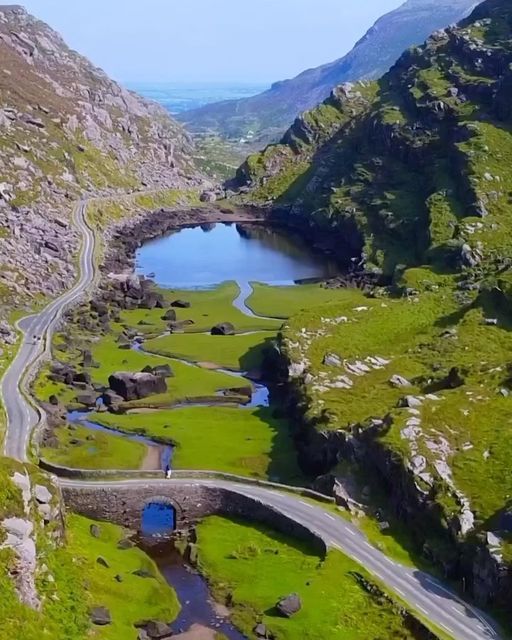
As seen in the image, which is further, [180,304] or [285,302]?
[285,302]

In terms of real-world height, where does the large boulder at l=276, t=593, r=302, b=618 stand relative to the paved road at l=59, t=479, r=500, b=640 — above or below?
below

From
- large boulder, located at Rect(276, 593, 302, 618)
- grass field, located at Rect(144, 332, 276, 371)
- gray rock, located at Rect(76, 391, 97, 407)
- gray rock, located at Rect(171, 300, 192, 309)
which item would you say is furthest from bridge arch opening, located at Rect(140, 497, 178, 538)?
gray rock, located at Rect(171, 300, 192, 309)

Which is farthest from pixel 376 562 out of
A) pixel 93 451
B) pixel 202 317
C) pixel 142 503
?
pixel 202 317

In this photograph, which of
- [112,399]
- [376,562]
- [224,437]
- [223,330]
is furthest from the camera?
[223,330]

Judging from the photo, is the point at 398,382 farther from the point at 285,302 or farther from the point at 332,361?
the point at 285,302

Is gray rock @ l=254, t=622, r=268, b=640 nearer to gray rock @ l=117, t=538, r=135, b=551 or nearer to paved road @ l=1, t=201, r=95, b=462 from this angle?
gray rock @ l=117, t=538, r=135, b=551

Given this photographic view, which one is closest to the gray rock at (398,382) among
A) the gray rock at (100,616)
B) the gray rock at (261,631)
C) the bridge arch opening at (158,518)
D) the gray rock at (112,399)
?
the bridge arch opening at (158,518)

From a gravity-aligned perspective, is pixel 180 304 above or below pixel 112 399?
below
